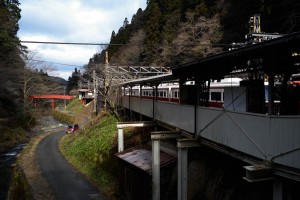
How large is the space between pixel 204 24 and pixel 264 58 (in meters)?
26.3

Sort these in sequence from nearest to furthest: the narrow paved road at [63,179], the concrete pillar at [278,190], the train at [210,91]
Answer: the concrete pillar at [278,190] → the train at [210,91] → the narrow paved road at [63,179]

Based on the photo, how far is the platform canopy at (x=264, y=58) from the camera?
18.5ft

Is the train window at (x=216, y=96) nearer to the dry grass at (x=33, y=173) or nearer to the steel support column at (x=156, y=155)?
the steel support column at (x=156, y=155)

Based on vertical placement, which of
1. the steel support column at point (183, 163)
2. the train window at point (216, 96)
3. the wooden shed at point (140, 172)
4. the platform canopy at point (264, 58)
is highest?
the platform canopy at point (264, 58)

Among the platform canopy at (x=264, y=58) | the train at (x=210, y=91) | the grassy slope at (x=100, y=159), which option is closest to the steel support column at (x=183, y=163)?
the train at (x=210, y=91)

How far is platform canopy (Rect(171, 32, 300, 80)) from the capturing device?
564 cm

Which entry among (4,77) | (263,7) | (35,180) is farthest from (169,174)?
(4,77)

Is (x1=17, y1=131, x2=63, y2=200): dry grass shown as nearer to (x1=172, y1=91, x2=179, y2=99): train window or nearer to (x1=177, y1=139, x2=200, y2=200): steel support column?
(x1=177, y1=139, x2=200, y2=200): steel support column

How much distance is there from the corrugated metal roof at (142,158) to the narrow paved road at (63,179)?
3.33 m

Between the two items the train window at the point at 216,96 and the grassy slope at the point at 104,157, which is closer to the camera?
the train window at the point at 216,96

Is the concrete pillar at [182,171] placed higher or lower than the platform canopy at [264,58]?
lower

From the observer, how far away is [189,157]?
11.5 metres

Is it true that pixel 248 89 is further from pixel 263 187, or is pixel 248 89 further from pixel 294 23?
pixel 294 23

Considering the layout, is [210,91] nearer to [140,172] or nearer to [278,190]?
[140,172]
